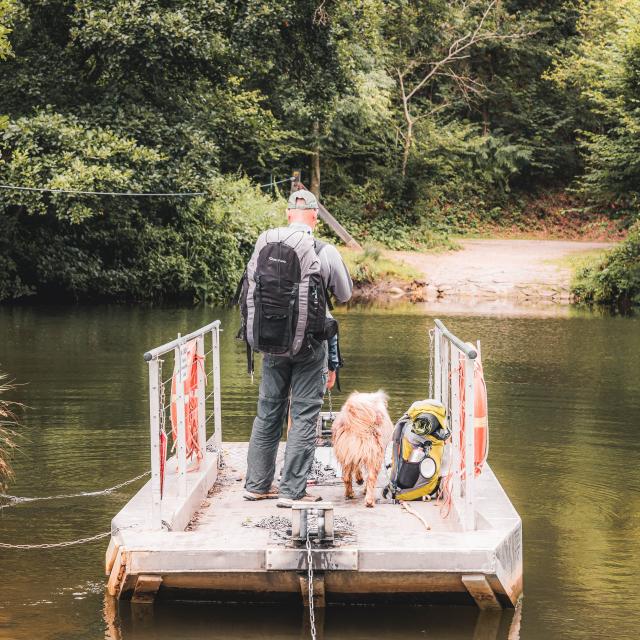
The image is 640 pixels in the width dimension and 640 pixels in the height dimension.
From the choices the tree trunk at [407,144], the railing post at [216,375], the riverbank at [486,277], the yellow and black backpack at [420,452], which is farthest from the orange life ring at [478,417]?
the tree trunk at [407,144]

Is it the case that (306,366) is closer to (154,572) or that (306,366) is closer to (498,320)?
(154,572)

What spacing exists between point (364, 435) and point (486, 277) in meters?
24.4

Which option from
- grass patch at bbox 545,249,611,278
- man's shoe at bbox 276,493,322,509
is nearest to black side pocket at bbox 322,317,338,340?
man's shoe at bbox 276,493,322,509

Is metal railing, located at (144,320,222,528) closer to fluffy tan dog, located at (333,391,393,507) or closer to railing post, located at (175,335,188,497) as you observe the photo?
railing post, located at (175,335,188,497)

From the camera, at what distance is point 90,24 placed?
22.5m

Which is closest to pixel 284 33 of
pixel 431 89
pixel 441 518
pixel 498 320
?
pixel 498 320

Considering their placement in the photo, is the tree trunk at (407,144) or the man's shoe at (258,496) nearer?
the man's shoe at (258,496)

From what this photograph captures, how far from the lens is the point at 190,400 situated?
6.73 metres

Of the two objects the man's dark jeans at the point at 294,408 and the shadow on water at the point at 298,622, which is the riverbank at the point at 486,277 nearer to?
the man's dark jeans at the point at 294,408

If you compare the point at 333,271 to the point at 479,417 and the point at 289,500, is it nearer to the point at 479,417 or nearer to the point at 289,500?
the point at 479,417

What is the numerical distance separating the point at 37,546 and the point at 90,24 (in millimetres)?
17626

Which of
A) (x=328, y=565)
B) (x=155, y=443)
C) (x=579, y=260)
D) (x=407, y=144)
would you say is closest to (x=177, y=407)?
(x=155, y=443)

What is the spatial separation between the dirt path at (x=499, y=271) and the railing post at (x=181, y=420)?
23.3m

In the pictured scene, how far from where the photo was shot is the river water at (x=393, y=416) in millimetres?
5406
